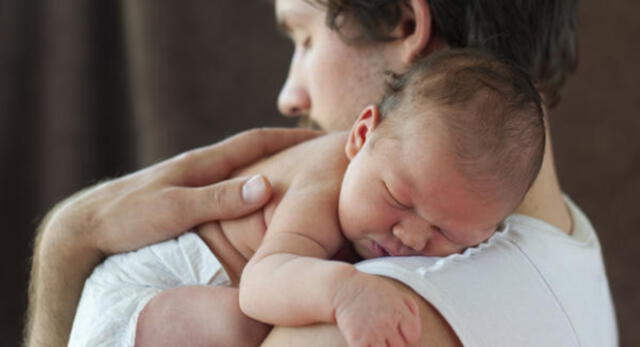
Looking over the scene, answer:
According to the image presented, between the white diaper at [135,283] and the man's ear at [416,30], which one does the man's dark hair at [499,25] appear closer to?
the man's ear at [416,30]

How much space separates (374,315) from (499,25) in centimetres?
63

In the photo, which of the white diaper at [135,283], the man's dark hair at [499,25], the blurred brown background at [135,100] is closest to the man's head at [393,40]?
the man's dark hair at [499,25]

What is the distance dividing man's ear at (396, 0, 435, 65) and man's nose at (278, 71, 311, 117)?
0.85ft

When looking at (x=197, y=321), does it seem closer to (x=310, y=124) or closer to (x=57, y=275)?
(x=57, y=275)

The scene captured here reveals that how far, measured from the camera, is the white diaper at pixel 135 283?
102 cm

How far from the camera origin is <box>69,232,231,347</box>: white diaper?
40.3 inches

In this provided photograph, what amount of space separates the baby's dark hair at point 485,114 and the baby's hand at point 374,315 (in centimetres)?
19

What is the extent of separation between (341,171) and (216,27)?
153 cm

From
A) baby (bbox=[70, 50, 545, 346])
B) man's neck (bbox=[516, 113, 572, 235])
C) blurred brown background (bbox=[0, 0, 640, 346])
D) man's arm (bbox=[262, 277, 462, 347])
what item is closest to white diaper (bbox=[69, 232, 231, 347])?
baby (bbox=[70, 50, 545, 346])

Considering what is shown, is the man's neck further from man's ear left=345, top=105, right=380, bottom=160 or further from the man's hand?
the man's hand

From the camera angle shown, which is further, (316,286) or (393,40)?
(393,40)

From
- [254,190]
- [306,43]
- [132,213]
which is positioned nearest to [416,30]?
[306,43]

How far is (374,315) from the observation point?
0.76m

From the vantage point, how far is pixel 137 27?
244 centimetres
